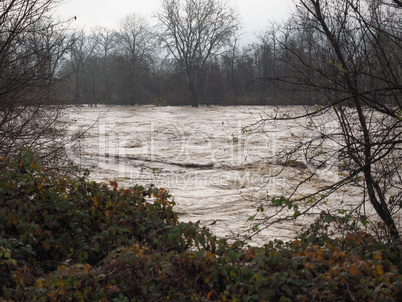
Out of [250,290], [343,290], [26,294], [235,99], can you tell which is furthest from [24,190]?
[235,99]

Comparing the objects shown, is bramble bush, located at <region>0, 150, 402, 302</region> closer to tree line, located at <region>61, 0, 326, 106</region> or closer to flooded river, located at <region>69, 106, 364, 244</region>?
flooded river, located at <region>69, 106, 364, 244</region>

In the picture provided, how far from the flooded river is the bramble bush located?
45.3 inches

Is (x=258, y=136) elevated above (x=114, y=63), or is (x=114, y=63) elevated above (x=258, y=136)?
(x=114, y=63)

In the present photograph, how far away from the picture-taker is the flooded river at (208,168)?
29.4ft

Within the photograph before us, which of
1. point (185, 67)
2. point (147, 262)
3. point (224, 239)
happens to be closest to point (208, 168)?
point (224, 239)

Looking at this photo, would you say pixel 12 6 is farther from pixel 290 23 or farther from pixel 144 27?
pixel 144 27

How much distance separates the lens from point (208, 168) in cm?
1358

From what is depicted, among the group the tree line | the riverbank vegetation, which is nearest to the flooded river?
the riverbank vegetation

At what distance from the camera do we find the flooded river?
8.95m

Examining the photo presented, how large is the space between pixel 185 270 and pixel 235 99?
1579 inches

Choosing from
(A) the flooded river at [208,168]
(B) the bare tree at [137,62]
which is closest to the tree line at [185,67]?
(B) the bare tree at [137,62]

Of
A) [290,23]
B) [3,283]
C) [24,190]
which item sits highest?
[290,23]

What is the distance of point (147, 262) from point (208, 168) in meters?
9.78

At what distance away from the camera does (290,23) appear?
668 centimetres
